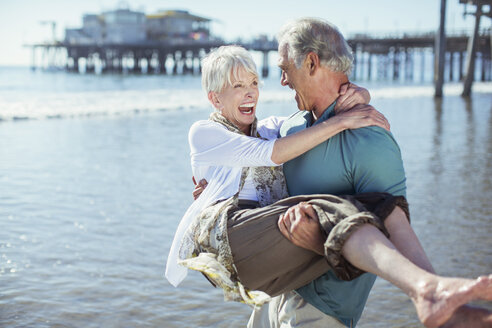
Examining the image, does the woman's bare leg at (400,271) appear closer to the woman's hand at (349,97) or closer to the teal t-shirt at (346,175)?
the teal t-shirt at (346,175)

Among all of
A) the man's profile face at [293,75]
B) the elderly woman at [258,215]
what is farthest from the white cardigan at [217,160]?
the man's profile face at [293,75]

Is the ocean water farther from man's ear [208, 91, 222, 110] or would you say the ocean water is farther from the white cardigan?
man's ear [208, 91, 222, 110]

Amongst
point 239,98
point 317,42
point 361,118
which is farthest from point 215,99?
point 361,118

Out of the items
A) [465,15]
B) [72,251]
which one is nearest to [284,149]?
[72,251]

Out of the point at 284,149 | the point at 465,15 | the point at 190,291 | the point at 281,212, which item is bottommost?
the point at 190,291

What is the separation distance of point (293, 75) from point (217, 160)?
1.48 feet

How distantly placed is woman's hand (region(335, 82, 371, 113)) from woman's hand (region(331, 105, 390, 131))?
0.09 meters

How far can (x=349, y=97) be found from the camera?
2377mm

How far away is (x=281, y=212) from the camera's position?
215 cm

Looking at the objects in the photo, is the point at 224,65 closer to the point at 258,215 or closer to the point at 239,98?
the point at 239,98

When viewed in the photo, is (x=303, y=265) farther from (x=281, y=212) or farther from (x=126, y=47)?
(x=126, y=47)

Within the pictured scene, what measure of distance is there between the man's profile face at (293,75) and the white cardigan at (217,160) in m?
0.22

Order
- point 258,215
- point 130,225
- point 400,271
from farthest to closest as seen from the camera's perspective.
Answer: point 130,225 < point 258,215 < point 400,271

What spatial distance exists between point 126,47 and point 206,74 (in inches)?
2483
